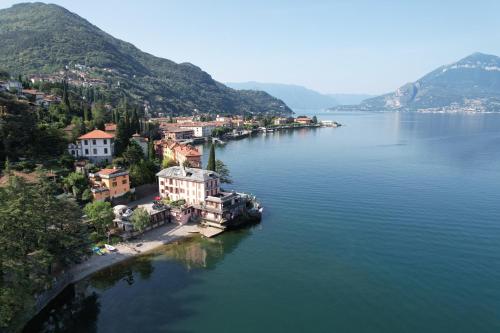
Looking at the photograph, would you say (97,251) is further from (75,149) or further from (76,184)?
(75,149)

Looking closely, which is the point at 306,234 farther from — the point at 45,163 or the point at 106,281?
the point at 45,163

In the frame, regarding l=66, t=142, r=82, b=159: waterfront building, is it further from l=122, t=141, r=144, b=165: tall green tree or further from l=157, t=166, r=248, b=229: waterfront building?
l=157, t=166, r=248, b=229: waterfront building

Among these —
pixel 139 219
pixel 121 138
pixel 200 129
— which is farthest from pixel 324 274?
pixel 200 129

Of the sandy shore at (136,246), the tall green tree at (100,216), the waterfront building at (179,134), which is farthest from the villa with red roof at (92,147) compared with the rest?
the waterfront building at (179,134)

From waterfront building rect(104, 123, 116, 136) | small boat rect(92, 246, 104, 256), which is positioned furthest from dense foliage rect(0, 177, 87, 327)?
waterfront building rect(104, 123, 116, 136)

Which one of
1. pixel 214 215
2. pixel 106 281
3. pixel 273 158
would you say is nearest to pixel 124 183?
pixel 214 215

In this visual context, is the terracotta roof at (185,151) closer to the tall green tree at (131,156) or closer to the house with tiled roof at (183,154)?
the house with tiled roof at (183,154)
